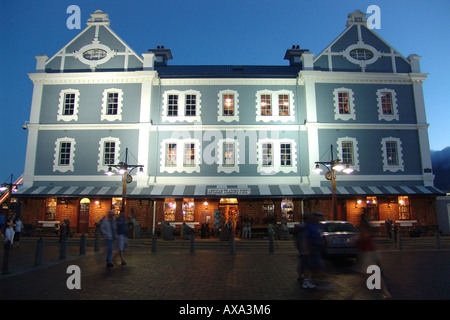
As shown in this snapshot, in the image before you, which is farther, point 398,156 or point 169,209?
point 398,156

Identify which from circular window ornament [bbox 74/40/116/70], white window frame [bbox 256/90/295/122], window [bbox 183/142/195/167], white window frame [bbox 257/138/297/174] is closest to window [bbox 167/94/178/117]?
window [bbox 183/142/195/167]

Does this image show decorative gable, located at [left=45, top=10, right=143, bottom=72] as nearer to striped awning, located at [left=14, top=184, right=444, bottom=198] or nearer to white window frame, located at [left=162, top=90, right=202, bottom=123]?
white window frame, located at [left=162, top=90, right=202, bottom=123]

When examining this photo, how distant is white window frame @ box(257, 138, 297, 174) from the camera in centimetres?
2370

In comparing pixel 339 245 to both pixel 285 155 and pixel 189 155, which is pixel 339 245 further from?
pixel 189 155

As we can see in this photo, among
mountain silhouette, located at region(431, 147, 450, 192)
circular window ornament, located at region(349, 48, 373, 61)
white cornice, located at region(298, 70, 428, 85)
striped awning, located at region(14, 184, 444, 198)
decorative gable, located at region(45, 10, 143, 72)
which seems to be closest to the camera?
striped awning, located at region(14, 184, 444, 198)

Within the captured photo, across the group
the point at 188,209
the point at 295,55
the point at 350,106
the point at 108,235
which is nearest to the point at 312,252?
the point at 108,235

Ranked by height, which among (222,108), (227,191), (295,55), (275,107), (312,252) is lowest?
(312,252)

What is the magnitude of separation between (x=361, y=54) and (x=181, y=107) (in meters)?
14.9

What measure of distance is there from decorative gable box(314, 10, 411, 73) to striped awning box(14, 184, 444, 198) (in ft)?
31.4

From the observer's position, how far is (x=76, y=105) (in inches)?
960

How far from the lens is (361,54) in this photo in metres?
25.6

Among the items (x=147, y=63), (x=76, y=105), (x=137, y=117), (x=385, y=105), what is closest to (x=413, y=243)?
(x=385, y=105)

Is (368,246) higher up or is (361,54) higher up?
(361,54)

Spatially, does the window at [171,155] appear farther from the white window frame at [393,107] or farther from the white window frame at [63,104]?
the white window frame at [393,107]
